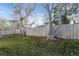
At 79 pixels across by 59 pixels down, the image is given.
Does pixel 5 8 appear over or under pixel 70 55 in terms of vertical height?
over

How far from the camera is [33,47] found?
2.13 meters

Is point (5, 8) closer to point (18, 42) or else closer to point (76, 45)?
point (18, 42)

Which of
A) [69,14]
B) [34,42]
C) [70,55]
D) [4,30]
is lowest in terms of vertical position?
[70,55]

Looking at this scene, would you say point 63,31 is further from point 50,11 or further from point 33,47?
point 33,47

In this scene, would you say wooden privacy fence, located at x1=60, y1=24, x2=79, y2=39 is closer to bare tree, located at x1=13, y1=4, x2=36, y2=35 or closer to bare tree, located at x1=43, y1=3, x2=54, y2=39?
bare tree, located at x1=43, y1=3, x2=54, y2=39

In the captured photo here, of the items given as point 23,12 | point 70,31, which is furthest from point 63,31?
point 23,12

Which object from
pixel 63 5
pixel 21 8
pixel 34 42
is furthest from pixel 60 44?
pixel 21 8

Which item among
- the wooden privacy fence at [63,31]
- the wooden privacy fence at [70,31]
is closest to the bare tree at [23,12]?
the wooden privacy fence at [63,31]

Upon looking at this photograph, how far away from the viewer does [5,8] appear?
6.96ft

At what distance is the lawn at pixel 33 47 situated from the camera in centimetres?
212

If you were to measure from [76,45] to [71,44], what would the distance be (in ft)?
0.17

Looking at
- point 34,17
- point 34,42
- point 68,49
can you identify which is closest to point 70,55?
point 68,49

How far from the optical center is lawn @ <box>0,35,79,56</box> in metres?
2.12

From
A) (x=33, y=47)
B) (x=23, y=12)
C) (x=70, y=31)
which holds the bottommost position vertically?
(x=33, y=47)
